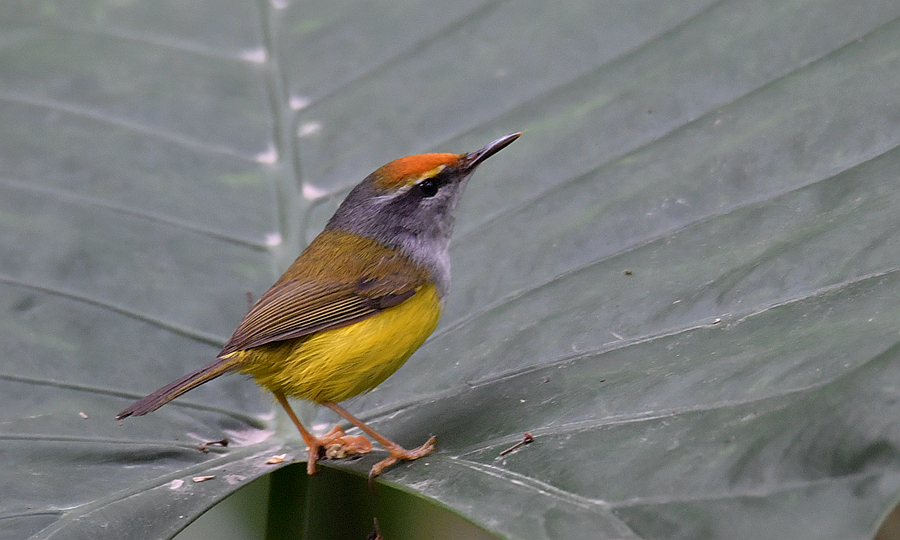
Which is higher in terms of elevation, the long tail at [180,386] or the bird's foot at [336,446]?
the long tail at [180,386]

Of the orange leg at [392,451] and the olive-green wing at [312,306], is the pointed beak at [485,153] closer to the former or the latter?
the olive-green wing at [312,306]

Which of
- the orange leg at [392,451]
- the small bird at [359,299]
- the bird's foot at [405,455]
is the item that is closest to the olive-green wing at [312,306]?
the small bird at [359,299]

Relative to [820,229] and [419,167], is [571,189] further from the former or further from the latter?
[820,229]

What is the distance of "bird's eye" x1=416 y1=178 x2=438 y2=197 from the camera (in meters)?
2.96

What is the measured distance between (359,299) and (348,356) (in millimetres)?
239

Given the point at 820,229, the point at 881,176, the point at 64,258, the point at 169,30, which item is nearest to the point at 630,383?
the point at 820,229

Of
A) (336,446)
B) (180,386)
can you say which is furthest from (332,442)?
(180,386)

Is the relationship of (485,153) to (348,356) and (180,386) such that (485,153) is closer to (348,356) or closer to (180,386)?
(348,356)

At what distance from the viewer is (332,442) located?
239cm

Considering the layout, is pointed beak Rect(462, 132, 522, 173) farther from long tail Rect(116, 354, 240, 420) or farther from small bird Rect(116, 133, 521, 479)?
long tail Rect(116, 354, 240, 420)

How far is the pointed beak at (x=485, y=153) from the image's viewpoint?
9.09ft

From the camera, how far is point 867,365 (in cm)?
145

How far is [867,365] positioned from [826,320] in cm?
30

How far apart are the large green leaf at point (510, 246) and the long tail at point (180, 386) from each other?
8 centimetres
